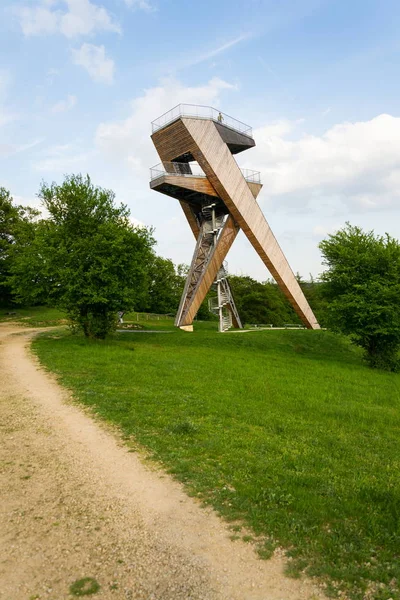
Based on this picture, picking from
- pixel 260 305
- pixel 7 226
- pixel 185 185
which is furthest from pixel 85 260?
pixel 260 305

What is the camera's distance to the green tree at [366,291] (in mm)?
21703

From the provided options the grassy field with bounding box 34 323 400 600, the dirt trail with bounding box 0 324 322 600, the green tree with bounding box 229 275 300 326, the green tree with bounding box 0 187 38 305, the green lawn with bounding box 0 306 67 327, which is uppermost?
the green tree with bounding box 0 187 38 305

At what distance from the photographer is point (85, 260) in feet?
68.9

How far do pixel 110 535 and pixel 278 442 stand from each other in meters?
4.48

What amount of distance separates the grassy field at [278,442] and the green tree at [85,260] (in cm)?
353

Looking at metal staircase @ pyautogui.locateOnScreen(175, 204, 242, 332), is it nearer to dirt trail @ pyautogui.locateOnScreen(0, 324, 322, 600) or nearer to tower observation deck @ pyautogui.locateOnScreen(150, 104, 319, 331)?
tower observation deck @ pyautogui.locateOnScreen(150, 104, 319, 331)

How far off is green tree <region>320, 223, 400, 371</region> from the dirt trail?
18488 mm

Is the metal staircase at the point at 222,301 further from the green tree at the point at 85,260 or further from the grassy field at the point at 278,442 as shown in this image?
the grassy field at the point at 278,442

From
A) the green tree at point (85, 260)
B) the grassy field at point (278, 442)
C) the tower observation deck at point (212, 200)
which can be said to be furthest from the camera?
the tower observation deck at point (212, 200)

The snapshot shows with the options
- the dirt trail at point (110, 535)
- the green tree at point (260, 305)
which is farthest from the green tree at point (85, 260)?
the green tree at point (260, 305)

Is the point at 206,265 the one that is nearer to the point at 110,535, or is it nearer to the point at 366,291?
the point at 366,291

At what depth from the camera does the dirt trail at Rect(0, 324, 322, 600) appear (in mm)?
3961

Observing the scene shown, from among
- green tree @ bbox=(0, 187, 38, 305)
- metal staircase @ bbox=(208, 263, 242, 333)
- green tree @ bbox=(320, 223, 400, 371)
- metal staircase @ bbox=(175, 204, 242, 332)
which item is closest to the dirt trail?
green tree @ bbox=(320, 223, 400, 371)

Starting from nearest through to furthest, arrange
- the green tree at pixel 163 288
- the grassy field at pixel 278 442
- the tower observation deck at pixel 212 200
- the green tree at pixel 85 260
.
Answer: the grassy field at pixel 278 442, the green tree at pixel 85 260, the tower observation deck at pixel 212 200, the green tree at pixel 163 288
